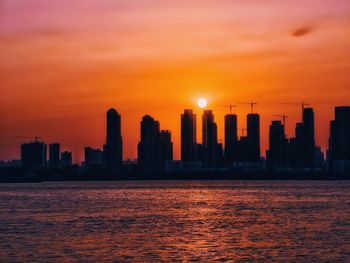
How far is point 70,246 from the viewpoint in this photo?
75.8m

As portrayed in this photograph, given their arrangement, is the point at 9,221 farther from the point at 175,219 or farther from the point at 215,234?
the point at 215,234

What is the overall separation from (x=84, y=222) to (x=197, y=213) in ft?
97.4

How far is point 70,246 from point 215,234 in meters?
20.4

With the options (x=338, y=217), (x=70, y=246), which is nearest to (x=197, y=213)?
(x=338, y=217)

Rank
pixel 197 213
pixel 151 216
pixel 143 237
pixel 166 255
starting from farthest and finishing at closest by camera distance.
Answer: pixel 197 213
pixel 151 216
pixel 143 237
pixel 166 255

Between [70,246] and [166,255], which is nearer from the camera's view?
[166,255]

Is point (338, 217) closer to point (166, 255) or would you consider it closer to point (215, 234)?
point (215, 234)

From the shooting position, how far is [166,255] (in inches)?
2729

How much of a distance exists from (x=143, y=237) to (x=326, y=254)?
2328 cm

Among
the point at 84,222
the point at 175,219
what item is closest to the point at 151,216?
the point at 175,219

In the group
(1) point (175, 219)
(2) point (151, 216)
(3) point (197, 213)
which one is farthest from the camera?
(3) point (197, 213)

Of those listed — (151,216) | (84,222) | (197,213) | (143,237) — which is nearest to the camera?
(143,237)

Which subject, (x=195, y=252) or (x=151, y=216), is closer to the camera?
(x=195, y=252)

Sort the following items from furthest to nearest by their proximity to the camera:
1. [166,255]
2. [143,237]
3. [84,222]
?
1. [84,222]
2. [143,237]
3. [166,255]
